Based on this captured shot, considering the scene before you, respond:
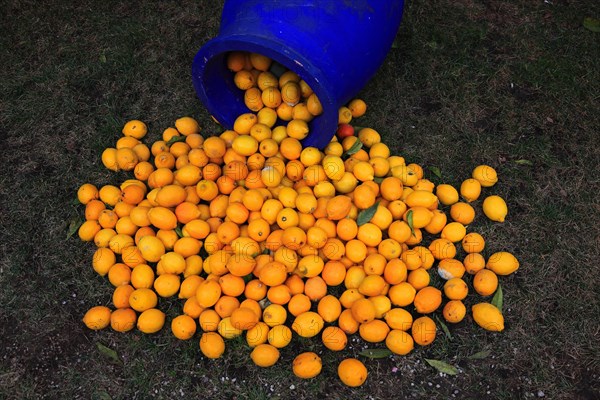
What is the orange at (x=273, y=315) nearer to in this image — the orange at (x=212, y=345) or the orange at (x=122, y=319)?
the orange at (x=212, y=345)

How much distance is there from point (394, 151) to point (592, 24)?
6.04ft

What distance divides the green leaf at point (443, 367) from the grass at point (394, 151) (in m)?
0.03

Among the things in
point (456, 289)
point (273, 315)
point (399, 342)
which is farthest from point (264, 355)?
point (456, 289)

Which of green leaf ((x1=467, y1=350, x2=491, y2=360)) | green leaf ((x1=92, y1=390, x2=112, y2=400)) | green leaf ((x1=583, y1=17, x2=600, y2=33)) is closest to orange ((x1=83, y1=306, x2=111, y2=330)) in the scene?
green leaf ((x1=92, y1=390, x2=112, y2=400))

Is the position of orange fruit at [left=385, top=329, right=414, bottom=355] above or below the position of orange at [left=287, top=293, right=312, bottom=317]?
above

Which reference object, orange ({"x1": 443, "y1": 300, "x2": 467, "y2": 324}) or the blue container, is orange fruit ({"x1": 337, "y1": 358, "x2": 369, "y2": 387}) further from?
the blue container

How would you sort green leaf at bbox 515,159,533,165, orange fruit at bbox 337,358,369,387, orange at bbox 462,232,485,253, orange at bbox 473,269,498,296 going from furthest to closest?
green leaf at bbox 515,159,533,165 < orange at bbox 462,232,485,253 < orange at bbox 473,269,498,296 < orange fruit at bbox 337,358,369,387

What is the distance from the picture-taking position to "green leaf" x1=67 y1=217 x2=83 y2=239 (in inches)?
110

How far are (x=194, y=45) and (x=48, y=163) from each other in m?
1.26

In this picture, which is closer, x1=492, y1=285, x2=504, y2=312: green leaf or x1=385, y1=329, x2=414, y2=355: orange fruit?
x1=385, y1=329, x2=414, y2=355: orange fruit

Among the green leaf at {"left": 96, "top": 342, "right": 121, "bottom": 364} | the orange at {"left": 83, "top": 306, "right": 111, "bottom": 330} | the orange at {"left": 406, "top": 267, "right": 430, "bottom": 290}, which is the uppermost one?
the orange at {"left": 406, "top": 267, "right": 430, "bottom": 290}

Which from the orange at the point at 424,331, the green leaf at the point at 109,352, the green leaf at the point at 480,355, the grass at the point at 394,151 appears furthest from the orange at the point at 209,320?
the green leaf at the point at 480,355

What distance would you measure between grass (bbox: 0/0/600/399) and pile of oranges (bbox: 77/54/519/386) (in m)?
0.13

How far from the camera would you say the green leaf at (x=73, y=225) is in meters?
2.79
